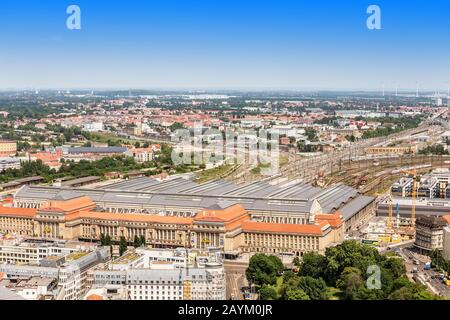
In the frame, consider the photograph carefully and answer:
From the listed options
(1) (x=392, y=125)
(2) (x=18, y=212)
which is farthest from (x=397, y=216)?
(1) (x=392, y=125)

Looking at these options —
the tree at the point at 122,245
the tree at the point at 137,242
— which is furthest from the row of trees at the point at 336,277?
the tree at the point at 137,242

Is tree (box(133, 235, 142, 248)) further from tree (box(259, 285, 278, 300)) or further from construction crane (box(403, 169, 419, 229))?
construction crane (box(403, 169, 419, 229))

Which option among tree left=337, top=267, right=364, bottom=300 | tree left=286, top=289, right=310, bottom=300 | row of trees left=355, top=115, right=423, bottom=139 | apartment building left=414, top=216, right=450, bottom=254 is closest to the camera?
tree left=286, top=289, right=310, bottom=300

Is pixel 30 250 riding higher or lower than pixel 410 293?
lower

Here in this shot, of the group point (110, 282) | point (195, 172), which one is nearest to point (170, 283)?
point (110, 282)

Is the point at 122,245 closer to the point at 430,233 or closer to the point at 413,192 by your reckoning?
the point at 430,233

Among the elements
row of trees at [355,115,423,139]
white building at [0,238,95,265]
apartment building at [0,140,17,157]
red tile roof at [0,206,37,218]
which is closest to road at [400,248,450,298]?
white building at [0,238,95,265]
